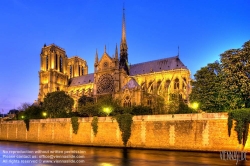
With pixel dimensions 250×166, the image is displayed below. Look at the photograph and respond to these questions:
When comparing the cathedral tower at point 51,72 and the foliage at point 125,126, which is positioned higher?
the cathedral tower at point 51,72

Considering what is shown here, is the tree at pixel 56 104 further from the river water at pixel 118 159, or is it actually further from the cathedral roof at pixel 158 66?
the river water at pixel 118 159

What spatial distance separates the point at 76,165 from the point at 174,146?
1266 centimetres

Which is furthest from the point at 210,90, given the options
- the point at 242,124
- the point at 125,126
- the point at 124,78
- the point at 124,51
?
the point at 124,51

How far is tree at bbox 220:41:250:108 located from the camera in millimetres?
24516

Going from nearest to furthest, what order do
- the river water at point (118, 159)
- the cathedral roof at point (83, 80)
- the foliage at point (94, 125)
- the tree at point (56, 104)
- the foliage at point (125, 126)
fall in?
1. the river water at point (118, 159)
2. the foliage at point (125, 126)
3. the foliage at point (94, 125)
4. the tree at point (56, 104)
5. the cathedral roof at point (83, 80)

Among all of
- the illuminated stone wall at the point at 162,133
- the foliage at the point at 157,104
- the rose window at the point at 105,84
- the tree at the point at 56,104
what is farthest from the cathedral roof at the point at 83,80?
the illuminated stone wall at the point at 162,133

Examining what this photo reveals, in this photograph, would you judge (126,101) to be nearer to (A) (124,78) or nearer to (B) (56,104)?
(A) (124,78)

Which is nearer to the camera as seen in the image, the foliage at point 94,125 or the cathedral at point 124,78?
the foliage at point 94,125

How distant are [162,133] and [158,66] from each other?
38.6 metres

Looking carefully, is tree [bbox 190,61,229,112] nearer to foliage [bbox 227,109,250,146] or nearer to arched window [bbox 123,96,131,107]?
foliage [bbox 227,109,250,146]

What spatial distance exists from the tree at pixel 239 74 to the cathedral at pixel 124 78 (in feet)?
70.5

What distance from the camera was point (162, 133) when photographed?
26.7 metres

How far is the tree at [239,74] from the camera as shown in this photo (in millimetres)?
24516

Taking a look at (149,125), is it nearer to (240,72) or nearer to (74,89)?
(240,72)
